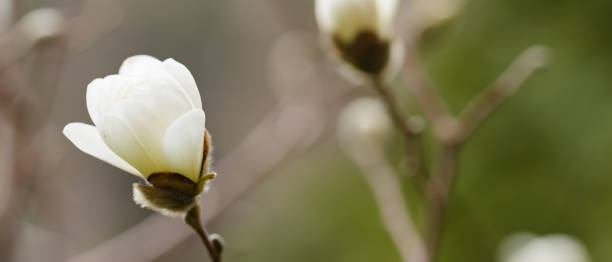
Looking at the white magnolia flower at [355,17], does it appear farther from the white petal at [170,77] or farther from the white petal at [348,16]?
the white petal at [170,77]

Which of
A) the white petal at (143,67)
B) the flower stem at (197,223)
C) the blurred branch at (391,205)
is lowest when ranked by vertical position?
the blurred branch at (391,205)

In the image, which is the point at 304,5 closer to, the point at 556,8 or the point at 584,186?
the point at 584,186

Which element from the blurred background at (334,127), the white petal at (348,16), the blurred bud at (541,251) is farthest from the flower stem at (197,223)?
the blurred background at (334,127)

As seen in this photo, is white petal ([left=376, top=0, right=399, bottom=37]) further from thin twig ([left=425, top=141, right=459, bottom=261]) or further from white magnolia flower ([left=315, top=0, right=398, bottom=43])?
thin twig ([left=425, top=141, right=459, bottom=261])

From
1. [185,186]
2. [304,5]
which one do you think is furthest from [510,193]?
[185,186]

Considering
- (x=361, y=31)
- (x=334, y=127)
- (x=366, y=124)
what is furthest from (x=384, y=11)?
(x=334, y=127)

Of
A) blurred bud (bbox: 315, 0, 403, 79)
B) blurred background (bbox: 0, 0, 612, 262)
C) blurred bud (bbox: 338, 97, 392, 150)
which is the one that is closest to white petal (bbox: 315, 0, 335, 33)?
blurred bud (bbox: 315, 0, 403, 79)

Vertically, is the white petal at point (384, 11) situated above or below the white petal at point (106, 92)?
below
